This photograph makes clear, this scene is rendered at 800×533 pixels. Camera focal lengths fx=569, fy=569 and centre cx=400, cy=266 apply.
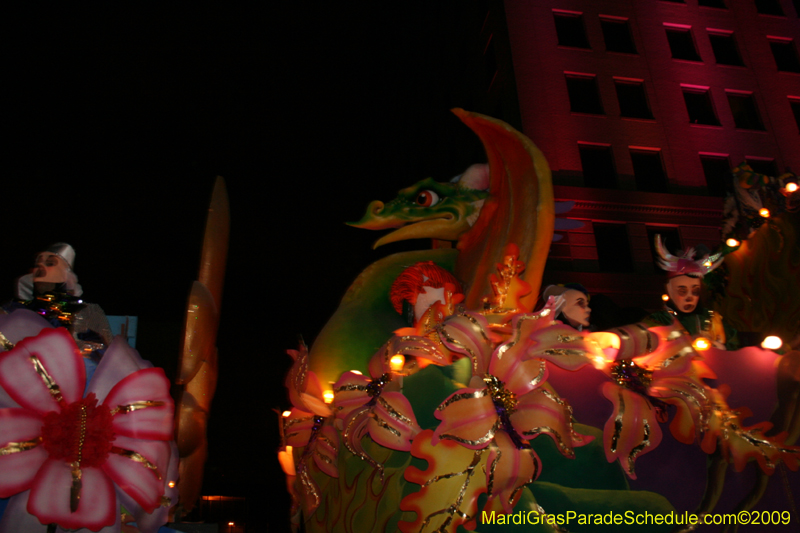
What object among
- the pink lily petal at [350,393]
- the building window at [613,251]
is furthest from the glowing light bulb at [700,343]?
the building window at [613,251]

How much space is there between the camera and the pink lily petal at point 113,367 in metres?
2.49

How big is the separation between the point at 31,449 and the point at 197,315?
1.31 metres

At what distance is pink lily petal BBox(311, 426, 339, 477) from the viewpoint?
11.1 feet

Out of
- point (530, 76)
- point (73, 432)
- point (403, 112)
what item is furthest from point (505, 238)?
point (403, 112)

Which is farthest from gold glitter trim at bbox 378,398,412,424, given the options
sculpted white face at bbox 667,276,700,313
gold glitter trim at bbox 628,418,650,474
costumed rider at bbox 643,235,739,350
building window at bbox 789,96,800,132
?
building window at bbox 789,96,800,132

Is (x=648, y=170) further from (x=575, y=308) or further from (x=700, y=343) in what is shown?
(x=700, y=343)

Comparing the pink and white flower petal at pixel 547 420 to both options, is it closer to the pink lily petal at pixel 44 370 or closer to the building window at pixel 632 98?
the pink lily petal at pixel 44 370

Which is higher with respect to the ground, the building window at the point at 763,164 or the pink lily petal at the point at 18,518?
the building window at the point at 763,164

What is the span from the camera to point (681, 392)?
276cm

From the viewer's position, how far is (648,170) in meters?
13.5

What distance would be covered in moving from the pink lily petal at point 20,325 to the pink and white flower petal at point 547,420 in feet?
6.99

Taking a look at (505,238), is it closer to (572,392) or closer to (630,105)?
(572,392)

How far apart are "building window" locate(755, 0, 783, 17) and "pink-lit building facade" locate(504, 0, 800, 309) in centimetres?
3

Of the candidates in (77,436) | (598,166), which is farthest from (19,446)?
(598,166)
